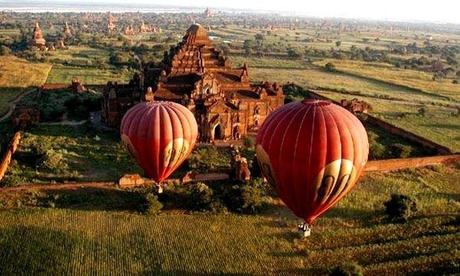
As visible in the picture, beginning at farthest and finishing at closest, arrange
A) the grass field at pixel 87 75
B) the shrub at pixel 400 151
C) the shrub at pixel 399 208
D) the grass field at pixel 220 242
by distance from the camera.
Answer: the grass field at pixel 87 75 → the shrub at pixel 400 151 → the shrub at pixel 399 208 → the grass field at pixel 220 242

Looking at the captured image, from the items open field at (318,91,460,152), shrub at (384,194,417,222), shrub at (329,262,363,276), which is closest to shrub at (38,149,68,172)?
shrub at (329,262,363,276)

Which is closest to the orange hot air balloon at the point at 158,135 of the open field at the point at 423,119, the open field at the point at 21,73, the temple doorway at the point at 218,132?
the temple doorway at the point at 218,132

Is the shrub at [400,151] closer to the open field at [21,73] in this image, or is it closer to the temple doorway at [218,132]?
the temple doorway at [218,132]

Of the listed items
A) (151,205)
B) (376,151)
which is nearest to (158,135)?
(151,205)

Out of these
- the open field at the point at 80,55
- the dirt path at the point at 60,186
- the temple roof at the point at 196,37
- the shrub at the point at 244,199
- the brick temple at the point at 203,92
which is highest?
the temple roof at the point at 196,37

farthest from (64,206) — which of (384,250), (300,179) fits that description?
(384,250)

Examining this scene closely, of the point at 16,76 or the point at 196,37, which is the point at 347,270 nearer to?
the point at 196,37

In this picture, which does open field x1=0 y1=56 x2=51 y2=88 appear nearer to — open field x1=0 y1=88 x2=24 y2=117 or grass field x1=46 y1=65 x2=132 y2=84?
grass field x1=46 y1=65 x2=132 y2=84

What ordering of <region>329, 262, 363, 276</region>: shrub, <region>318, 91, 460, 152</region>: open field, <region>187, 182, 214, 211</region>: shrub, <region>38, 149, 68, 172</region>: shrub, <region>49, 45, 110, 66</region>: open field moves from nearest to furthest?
<region>329, 262, 363, 276</region>: shrub < <region>187, 182, 214, 211</region>: shrub < <region>38, 149, 68, 172</region>: shrub < <region>318, 91, 460, 152</region>: open field < <region>49, 45, 110, 66</region>: open field
